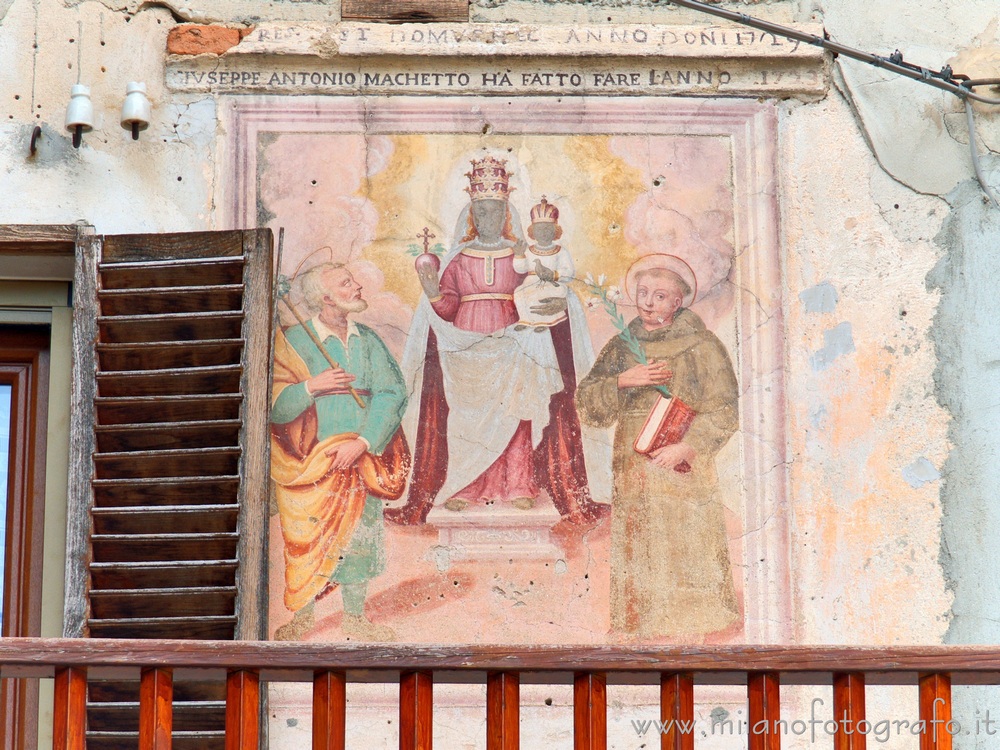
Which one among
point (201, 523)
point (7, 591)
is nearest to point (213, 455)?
point (201, 523)

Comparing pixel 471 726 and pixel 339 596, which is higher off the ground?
pixel 339 596

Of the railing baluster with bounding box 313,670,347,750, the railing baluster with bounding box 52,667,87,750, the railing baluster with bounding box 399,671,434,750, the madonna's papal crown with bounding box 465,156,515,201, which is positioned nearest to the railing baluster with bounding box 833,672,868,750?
the railing baluster with bounding box 399,671,434,750

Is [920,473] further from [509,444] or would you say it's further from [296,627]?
[296,627]

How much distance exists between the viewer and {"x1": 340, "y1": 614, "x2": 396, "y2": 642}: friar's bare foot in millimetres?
4270

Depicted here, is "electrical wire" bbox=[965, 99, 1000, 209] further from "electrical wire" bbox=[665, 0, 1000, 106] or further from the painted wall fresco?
the painted wall fresco

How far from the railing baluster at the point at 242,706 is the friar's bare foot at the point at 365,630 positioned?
1.20 m

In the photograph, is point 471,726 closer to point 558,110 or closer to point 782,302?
point 782,302

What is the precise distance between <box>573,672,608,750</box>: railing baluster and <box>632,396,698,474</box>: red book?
138 centimetres

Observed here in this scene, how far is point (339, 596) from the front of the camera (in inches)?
169

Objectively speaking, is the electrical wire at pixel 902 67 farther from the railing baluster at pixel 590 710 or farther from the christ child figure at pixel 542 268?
the railing baluster at pixel 590 710

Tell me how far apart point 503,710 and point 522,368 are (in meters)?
1.54

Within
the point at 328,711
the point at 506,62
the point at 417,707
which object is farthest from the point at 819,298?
the point at 328,711

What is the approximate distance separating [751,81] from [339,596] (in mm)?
1938

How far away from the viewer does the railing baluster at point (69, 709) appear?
2986 mm
